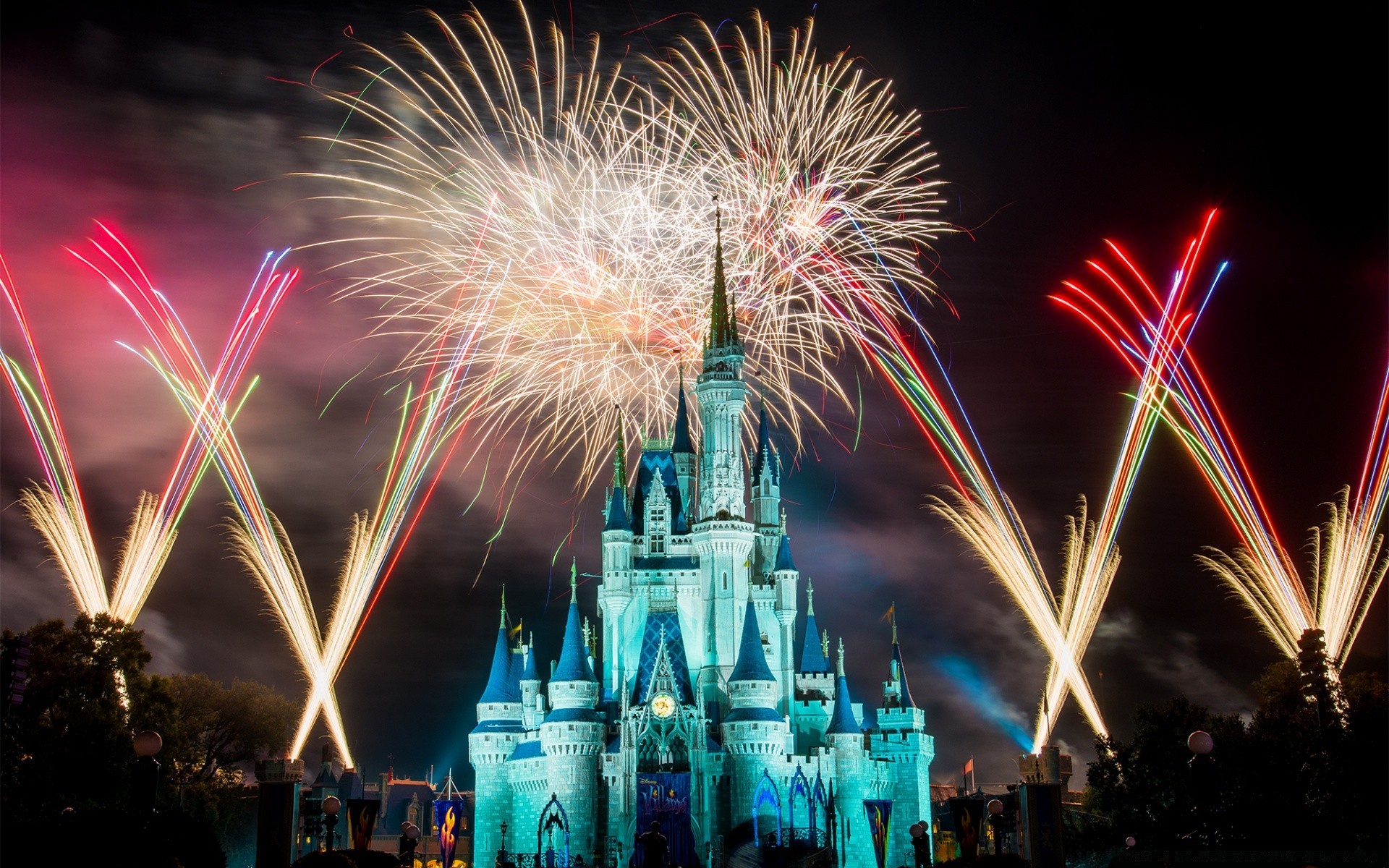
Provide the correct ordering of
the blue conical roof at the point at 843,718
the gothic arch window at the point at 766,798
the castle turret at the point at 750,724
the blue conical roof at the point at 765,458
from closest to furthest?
the gothic arch window at the point at 766,798
the castle turret at the point at 750,724
the blue conical roof at the point at 843,718
the blue conical roof at the point at 765,458

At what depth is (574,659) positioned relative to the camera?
83312 mm

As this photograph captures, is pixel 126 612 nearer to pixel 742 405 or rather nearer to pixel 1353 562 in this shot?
pixel 742 405

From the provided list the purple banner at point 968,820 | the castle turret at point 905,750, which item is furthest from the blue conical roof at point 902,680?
the purple banner at point 968,820

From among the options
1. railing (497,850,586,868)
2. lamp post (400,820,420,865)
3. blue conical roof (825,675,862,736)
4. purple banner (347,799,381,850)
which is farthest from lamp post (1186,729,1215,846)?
blue conical roof (825,675,862,736)

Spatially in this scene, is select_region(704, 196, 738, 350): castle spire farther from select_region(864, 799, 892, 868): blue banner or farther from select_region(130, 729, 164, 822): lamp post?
select_region(130, 729, 164, 822): lamp post

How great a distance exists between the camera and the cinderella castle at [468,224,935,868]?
78.2 m

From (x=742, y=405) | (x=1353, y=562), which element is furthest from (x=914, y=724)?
(x=1353, y=562)

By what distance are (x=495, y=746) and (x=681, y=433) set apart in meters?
25.4

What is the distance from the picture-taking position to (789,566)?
9056cm

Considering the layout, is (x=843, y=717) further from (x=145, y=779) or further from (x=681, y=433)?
(x=145, y=779)

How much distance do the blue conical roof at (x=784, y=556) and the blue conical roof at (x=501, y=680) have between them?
1820 cm

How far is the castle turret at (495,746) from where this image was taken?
8431 centimetres

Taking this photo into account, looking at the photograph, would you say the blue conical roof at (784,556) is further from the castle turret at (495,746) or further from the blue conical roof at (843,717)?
the castle turret at (495,746)

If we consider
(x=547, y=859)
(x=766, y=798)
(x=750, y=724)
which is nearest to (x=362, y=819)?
(x=547, y=859)
